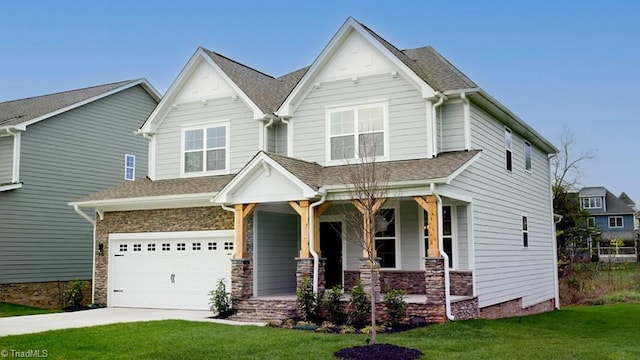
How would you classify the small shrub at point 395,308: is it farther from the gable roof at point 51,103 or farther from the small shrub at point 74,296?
the gable roof at point 51,103

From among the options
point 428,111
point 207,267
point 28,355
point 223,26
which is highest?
point 223,26

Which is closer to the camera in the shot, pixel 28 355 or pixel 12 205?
pixel 28 355

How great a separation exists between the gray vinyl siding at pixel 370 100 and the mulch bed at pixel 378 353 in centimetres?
677

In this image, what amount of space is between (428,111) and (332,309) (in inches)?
218

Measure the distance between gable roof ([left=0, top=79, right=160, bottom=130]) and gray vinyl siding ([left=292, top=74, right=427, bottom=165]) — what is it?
9.93 metres

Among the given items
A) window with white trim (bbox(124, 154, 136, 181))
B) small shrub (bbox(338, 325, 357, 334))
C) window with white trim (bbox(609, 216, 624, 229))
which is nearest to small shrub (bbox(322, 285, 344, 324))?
small shrub (bbox(338, 325, 357, 334))

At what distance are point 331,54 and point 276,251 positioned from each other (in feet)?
18.5

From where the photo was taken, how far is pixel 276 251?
57.6 feet

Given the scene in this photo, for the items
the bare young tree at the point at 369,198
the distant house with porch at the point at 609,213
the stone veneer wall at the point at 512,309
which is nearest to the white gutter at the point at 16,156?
the bare young tree at the point at 369,198

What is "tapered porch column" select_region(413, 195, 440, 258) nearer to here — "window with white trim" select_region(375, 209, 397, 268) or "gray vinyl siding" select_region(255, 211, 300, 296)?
"window with white trim" select_region(375, 209, 397, 268)

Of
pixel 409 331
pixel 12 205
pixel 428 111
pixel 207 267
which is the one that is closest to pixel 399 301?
pixel 409 331

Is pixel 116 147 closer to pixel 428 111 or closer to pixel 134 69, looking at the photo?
pixel 134 69

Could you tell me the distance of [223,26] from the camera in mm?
21984

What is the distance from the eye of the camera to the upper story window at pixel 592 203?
60.1 meters
